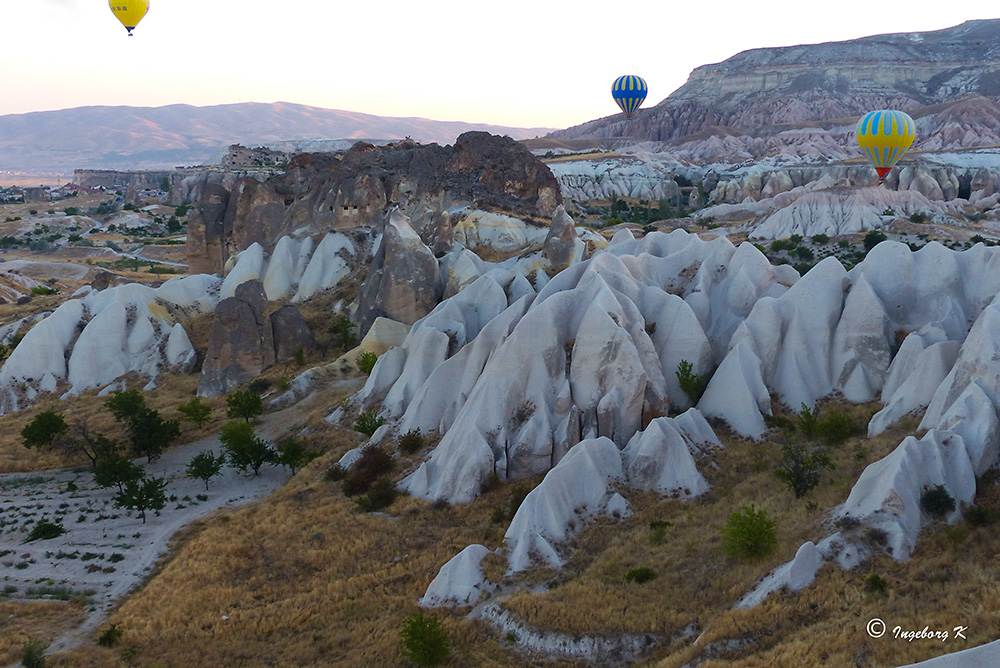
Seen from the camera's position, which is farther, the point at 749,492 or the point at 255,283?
the point at 255,283

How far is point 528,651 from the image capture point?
1641 centimetres

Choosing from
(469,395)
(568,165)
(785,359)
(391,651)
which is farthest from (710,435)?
(568,165)

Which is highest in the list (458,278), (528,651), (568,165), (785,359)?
(568,165)

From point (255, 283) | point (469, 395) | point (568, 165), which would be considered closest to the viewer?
point (469, 395)

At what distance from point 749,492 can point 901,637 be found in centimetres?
920

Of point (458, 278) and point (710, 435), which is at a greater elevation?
point (458, 278)

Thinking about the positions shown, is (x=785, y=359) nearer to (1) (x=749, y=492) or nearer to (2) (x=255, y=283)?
(1) (x=749, y=492)

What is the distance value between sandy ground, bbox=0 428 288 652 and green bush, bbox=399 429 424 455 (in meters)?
6.22

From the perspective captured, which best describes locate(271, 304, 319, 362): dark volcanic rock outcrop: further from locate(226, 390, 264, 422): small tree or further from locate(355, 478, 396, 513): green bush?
locate(355, 478, 396, 513): green bush

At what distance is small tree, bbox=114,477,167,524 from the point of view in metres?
26.6

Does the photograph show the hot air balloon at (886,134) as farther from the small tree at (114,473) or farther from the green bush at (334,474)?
the small tree at (114,473)

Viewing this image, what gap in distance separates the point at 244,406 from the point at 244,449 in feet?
16.9

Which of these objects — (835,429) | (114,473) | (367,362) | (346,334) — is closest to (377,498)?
(114,473)

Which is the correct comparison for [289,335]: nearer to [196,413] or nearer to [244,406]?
[244,406]
